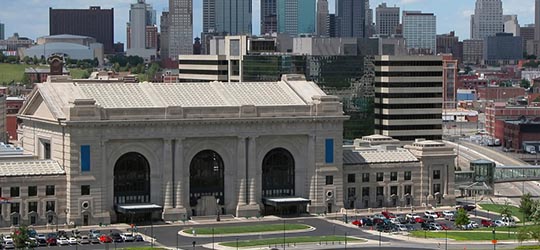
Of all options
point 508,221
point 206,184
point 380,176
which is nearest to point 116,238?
point 206,184

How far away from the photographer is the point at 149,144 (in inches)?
6732

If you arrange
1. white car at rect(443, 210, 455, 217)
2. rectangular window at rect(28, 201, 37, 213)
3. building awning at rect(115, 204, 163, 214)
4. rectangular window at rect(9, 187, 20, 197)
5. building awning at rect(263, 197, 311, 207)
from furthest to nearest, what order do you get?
white car at rect(443, 210, 455, 217) < building awning at rect(263, 197, 311, 207) < building awning at rect(115, 204, 163, 214) < rectangular window at rect(28, 201, 37, 213) < rectangular window at rect(9, 187, 20, 197)

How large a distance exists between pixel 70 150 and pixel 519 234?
51678 mm

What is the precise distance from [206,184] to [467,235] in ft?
112

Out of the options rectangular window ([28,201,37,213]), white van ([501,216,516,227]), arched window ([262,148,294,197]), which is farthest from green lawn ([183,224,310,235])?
white van ([501,216,516,227])

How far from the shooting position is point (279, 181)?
593 feet

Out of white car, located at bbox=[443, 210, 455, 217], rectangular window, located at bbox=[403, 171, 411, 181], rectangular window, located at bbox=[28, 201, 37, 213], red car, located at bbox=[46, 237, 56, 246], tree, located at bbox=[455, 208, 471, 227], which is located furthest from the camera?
rectangular window, located at bbox=[403, 171, 411, 181]

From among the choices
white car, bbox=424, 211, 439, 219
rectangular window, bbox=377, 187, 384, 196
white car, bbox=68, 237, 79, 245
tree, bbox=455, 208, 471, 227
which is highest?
rectangular window, bbox=377, 187, 384, 196

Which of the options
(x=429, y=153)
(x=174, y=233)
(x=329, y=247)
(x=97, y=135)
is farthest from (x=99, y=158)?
(x=429, y=153)

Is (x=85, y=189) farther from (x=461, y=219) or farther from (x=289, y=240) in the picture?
(x=461, y=219)

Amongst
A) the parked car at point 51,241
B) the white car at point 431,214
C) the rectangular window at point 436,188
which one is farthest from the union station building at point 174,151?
the rectangular window at point 436,188

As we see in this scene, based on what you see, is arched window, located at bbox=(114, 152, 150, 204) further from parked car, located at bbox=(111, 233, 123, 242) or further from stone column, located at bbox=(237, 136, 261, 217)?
parked car, located at bbox=(111, 233, 123, 242)

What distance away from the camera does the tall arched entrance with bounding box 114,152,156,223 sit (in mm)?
169750

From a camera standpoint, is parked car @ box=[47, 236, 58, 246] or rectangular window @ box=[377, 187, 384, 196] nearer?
parked car @ box=[47, 236, 58, 246]
